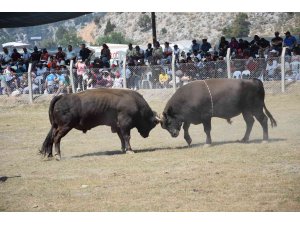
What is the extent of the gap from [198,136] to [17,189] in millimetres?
6615

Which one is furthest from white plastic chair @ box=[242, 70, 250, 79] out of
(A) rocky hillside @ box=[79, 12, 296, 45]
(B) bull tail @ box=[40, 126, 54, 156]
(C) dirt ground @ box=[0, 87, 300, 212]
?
(A) rocky hillside @ box=[79, 12, 296, 45]

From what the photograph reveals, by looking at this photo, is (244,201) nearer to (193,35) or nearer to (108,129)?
(108,129)

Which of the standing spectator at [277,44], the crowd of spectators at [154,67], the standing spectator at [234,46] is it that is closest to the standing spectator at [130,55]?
the crowd of spectators at [154,67]

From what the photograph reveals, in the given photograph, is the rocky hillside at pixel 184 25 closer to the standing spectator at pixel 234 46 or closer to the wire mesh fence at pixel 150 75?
the standing spectator at pixel 234 46

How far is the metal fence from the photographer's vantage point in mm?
23828

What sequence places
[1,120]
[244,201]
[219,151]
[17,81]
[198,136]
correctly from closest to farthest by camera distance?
[244,201], [219,151], [198,136], [1,120], [17,81]

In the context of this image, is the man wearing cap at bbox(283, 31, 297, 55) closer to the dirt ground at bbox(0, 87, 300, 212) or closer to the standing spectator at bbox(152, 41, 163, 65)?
the standing spectator at bbox(152, 41, 163, 65)

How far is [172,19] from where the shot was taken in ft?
226

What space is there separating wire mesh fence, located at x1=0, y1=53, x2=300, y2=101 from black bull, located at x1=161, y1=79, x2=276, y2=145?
768cm

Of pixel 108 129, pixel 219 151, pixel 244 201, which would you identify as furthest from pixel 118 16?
pixel 244 201

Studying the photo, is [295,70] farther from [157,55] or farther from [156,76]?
[157,55]

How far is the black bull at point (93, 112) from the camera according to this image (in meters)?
15.2

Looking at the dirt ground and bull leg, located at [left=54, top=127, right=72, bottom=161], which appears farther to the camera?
bull leg, located at [left=54, top=127, right=72, bottom=161]

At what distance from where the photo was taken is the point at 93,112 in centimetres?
1535
